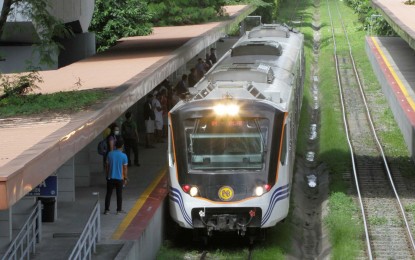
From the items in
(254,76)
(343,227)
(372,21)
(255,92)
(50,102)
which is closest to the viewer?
(50,102)

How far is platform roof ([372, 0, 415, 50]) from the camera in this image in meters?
30.1

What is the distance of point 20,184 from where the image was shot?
10.4 metres

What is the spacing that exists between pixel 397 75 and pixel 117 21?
37.1 ft

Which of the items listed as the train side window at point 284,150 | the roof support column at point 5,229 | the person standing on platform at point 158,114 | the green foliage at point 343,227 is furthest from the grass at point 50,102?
the person standing on platform at point 158,114

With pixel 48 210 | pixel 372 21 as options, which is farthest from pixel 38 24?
pixel 372 21

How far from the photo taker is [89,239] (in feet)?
48.8

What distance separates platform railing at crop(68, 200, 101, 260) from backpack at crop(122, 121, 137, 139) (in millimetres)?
5658

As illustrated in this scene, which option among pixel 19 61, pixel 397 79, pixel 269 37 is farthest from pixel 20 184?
pixel 397 79

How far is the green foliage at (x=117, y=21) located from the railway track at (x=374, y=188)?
746 centimetres

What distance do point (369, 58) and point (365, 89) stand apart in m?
8.73

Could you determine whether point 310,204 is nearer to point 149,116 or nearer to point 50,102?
point 149,116

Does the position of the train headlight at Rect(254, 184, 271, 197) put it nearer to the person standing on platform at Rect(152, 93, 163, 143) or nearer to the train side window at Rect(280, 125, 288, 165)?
the train side window at Rect(280, 125, 288, 165)

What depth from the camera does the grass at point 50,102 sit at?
15.7 m

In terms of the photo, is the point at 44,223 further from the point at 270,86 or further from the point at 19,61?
the point at 19,61
